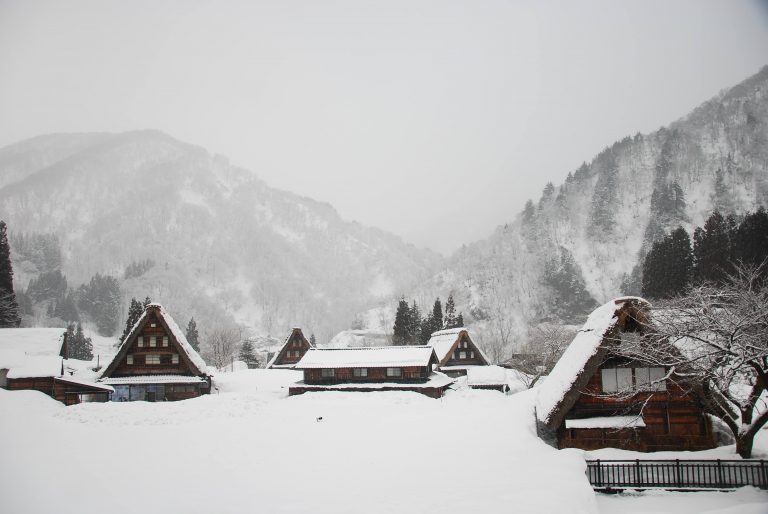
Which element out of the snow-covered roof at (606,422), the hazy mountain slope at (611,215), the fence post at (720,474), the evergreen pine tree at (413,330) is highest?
the hazy mountain slope at (611,215)

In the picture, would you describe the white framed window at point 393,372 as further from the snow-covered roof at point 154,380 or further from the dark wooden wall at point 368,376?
the snow-covered roof at point 154,380

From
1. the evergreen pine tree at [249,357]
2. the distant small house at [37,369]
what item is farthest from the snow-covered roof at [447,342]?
the distant small house at [37,369]

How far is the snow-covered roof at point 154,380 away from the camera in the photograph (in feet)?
142

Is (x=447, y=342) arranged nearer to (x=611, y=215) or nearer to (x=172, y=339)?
(x=172, y=339)

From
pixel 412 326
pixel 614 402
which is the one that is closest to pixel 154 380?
pixel 614 402

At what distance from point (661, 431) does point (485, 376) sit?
35.5 metres

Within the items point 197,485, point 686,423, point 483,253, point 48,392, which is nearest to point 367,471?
point 197,485

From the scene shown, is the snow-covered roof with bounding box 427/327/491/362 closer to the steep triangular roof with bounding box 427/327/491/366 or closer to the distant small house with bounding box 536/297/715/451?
the steep triangular roof with bounding box 427/327/491/366

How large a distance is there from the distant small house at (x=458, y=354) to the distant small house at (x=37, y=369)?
3907cm

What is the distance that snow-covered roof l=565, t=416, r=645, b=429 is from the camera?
61.8 ft

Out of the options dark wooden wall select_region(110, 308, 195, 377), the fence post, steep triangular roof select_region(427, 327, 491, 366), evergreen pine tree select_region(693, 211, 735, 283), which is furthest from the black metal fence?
evergreen pine tree select_region(693, 211, 735, 283)

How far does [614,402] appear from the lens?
20062 millimetres

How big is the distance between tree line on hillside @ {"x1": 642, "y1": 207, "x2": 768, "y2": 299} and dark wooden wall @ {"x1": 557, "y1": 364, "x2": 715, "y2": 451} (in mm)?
39335

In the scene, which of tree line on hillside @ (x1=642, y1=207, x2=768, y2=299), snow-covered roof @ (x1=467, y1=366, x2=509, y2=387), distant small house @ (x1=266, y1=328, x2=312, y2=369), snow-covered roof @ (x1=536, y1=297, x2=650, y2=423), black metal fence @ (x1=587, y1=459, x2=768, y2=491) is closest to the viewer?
black metal fence @ (x1=587, y1=459, x2=768, y2=491)
